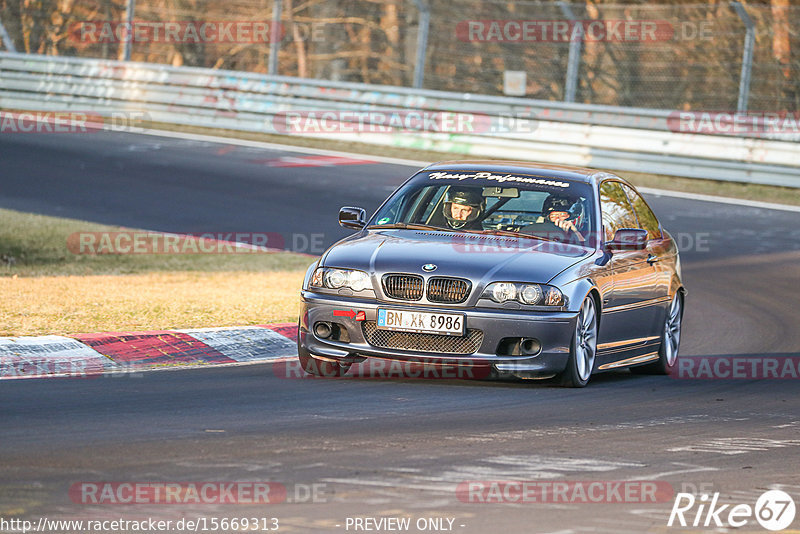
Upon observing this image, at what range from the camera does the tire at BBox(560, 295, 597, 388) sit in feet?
29.1

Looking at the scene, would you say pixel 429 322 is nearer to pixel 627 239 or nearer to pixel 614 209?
pixel 627 239

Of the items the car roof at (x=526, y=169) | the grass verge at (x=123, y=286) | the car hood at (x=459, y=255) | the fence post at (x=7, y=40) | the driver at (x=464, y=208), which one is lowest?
the grass verge at (x=123, y=286)

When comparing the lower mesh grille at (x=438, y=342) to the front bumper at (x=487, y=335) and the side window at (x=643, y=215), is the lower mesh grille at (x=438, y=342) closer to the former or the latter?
the front bumper at (x=487, y=335)

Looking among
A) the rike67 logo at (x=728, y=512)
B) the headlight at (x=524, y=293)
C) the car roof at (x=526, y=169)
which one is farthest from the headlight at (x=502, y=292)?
the rike67 logo at (x=728, y=512)

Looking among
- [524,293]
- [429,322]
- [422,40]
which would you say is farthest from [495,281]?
[422,40]

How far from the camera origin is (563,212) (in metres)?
9.80

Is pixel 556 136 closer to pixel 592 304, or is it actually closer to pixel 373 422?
pixel 592 304

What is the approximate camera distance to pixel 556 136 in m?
23.1

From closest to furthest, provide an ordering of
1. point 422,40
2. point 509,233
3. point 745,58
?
point 509,233 < point 745,58 < point 422,40

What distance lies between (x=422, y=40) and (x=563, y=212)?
1551cm

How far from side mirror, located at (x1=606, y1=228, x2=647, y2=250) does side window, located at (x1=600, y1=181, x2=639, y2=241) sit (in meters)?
0.17

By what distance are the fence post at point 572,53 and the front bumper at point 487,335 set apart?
49.9ft

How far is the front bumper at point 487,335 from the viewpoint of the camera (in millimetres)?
8594

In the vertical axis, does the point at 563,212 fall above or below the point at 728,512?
above
